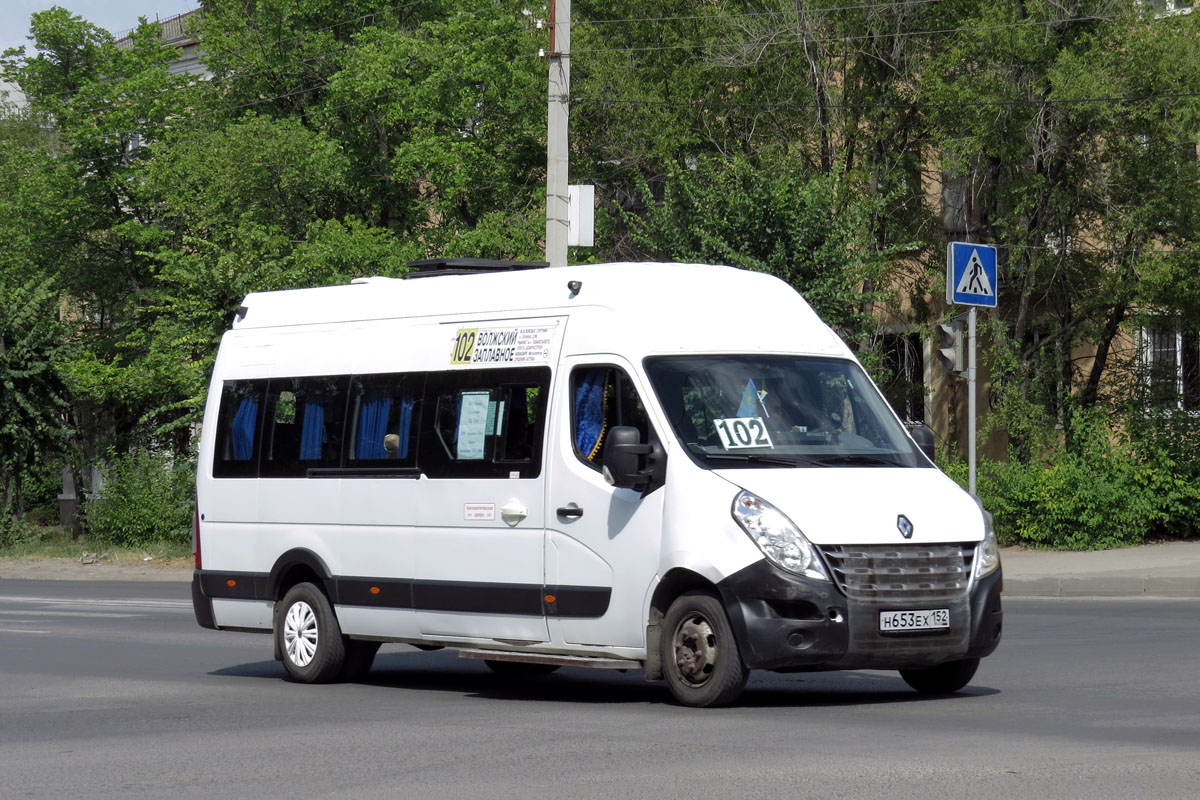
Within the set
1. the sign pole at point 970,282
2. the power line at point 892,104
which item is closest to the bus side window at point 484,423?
the sign pole at point 970,282

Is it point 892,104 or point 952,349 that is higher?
point 892,104

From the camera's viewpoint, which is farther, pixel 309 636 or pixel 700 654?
pixel 309 636

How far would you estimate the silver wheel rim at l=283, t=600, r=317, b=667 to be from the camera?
1284cm

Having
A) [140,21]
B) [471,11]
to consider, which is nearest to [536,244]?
[471,11]

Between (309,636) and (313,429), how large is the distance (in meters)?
1.53

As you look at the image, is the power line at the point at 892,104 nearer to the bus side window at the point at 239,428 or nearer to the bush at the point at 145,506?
the bush at the point at 145,506

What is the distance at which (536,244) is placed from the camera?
113ft

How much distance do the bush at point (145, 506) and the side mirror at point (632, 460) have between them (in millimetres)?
24234

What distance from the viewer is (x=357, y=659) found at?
12.9 m

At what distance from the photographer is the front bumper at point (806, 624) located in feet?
31.6

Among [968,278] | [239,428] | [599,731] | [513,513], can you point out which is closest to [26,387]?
[968,278]

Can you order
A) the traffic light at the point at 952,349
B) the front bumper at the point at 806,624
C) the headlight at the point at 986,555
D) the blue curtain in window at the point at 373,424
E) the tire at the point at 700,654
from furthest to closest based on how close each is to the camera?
the traffic light at the point at 952,349 < the blue curtain in window at the point at 373,424 < the headlight at the point at 986,555 < the tire at the point at 700,654 < the front bumper at the point at 806,624

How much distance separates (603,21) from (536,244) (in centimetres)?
455

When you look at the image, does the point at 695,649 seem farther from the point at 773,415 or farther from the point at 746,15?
the point at 746,15
